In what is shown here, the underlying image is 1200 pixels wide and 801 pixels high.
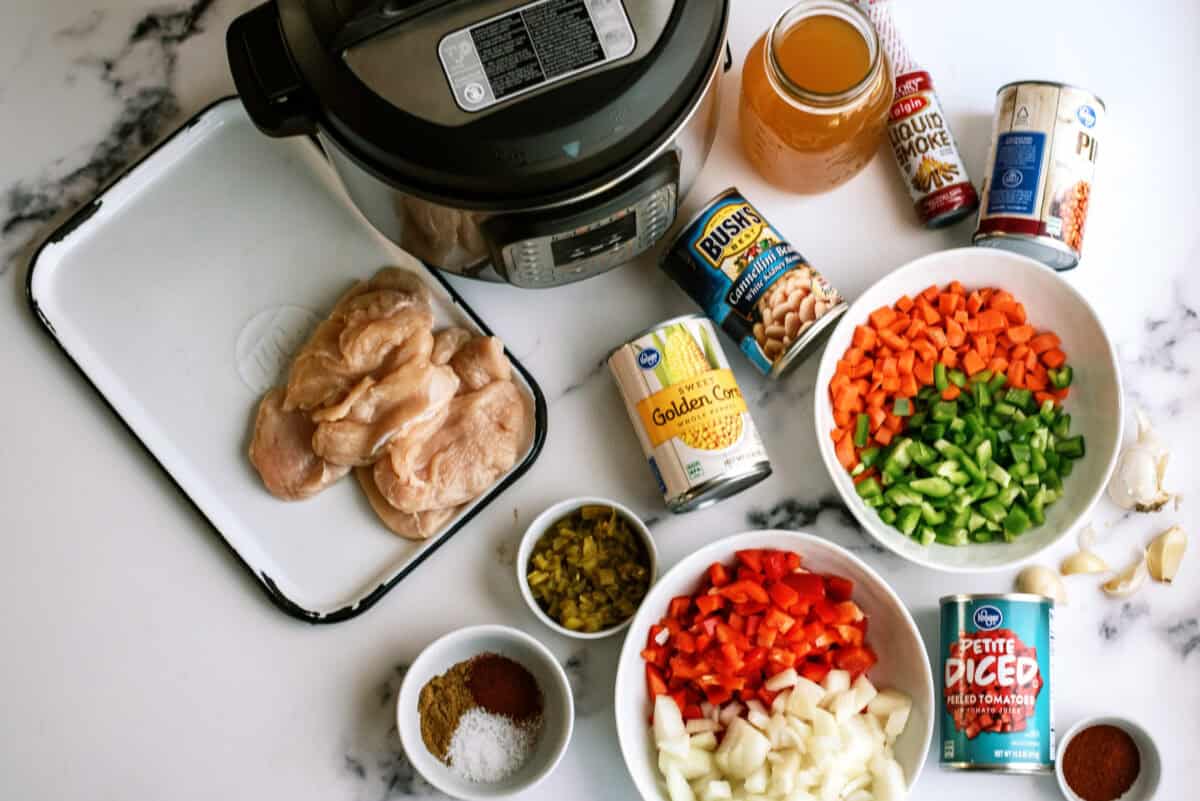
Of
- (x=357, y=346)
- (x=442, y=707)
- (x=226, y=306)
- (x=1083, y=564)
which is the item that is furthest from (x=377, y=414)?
(x=1083, y=564)

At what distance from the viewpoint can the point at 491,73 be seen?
3.30 ft

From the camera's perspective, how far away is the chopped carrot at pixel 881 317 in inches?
51.9

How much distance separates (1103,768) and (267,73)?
1.22m

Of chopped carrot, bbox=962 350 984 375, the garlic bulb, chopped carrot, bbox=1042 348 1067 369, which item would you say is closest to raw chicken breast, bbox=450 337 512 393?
chopped carrot, bbox=962 350 984 375

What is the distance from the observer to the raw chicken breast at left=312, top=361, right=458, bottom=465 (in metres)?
1.29

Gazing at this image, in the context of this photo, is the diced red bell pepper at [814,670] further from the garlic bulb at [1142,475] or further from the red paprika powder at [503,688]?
the garlic bulb at [1142,475]

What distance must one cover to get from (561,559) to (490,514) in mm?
118

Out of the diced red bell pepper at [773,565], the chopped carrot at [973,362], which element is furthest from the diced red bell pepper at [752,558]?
the chopped carrot at [973,362]

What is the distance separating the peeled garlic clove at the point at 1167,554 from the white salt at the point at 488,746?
810mm

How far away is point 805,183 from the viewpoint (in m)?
1.37

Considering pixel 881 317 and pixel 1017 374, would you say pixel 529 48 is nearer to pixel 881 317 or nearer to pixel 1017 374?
pixel 881 317

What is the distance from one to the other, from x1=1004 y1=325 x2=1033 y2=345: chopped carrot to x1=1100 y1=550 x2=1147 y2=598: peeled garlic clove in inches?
12.6

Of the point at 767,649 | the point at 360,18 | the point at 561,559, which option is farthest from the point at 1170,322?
the point at 360,18

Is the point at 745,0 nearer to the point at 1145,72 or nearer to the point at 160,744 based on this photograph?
the point at 1145,72
